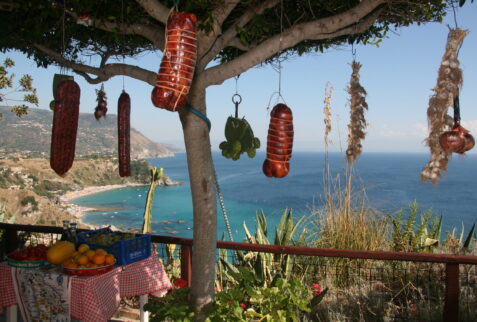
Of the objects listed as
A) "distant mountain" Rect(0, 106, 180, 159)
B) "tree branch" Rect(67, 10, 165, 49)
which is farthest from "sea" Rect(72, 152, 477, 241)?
"tree branch" Rect(67, 10, 165, 49)

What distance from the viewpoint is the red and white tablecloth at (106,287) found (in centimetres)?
235

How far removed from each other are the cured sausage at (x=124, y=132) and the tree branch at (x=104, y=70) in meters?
0.18

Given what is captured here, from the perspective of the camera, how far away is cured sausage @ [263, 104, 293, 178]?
2.12 metres

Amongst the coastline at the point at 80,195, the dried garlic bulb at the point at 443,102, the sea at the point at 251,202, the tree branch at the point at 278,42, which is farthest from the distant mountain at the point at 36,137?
the dried garlic bulb at the point at 443,102

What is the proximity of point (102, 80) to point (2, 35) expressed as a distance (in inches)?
27.2

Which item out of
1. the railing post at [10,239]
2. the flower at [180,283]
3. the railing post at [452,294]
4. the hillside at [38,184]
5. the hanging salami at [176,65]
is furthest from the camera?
the hillside at [38,184]

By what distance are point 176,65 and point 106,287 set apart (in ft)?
5.27

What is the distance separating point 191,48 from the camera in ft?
5.42

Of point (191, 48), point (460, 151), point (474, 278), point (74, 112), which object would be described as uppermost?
point (191, 48)

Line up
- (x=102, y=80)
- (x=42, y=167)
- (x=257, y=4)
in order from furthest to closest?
(x=42, y=167), (x=102, y=80), (x=257, y=4)

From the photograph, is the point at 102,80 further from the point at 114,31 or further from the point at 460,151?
the point at 460,151

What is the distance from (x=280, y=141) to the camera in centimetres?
213

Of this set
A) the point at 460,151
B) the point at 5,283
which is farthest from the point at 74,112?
the point at 460,151

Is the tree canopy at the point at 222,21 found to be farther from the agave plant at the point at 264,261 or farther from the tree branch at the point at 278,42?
the agave plant at the point at 264,261
